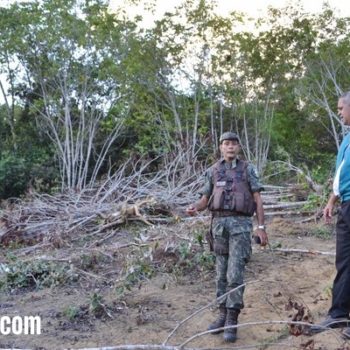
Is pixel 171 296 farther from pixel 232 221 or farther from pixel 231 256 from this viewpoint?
pixel 232 221

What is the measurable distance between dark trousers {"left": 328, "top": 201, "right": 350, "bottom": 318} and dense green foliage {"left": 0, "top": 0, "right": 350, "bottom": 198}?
7.99m

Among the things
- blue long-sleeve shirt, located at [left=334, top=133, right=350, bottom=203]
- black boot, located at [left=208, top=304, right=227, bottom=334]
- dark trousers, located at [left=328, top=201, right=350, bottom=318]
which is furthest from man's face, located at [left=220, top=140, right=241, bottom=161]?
black boot, located at [left=208, top=304, right=227, bottom=334]

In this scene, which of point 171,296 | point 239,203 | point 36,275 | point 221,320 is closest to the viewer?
point 239,203

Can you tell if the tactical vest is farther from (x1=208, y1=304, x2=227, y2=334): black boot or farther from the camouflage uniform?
(x1=208, y1=304, x2=227, y2=334): black boot

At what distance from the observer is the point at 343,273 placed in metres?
3.87

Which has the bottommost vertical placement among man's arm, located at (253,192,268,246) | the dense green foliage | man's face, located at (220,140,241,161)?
man's arm, located at (253,192,268,246)

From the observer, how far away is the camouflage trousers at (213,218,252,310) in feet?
13.6

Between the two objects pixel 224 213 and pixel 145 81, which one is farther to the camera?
pixel 145 81

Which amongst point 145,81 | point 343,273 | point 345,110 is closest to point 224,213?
point 343,273

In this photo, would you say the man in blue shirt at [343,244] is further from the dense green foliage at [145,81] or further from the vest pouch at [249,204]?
the dense green foliage at [145,81]

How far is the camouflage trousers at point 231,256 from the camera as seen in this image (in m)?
4.13

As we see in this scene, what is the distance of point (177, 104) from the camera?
13750mm

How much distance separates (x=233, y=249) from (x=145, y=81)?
9.76 metres

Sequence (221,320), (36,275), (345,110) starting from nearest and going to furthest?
(345,110), (221,320), (36,275)
